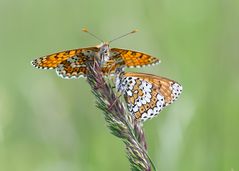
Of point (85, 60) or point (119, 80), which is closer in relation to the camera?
point (119, 80)

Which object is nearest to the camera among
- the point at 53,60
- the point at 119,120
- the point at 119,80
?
the point at 119,120

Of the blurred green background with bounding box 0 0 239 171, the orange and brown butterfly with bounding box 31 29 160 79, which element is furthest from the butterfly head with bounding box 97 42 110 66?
the blurred green background with bounding box 0 0 239 171

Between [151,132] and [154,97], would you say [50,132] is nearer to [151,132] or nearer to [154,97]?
[151,132]

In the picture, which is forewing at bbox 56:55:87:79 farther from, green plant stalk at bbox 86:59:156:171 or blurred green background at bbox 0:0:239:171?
blurred green background at bbox 0:0:239:171

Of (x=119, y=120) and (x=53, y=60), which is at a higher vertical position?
(x=53, y=60)

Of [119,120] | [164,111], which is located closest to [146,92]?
[119,120]

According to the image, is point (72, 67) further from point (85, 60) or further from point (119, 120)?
point (119, 120)

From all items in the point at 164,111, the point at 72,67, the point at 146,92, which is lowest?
the point at 164,111

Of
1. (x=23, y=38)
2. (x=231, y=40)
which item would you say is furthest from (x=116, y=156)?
(x=23, y=38)
